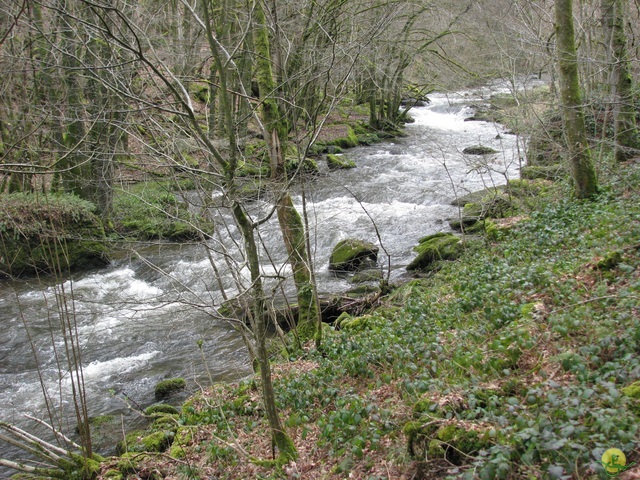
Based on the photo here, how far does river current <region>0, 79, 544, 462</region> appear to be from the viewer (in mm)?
7461

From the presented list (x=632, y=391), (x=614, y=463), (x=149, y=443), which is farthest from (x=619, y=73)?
(x=149, y=443)

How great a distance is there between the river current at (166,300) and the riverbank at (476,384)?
4.46ft

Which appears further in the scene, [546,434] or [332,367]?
[332,367]

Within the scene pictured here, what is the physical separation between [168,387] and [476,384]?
5160mm

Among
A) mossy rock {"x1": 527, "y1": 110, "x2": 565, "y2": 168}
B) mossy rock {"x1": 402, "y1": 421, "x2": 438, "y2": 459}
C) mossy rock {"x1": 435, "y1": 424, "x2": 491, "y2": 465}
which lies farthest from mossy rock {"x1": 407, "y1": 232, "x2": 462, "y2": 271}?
mossy rock {"x1": 435, "y1": 424, "x2": 491, "y2": 465}

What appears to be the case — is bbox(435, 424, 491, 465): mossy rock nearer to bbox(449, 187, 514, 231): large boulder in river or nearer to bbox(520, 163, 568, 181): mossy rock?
bbox(449, 187, 514, 231): large boulder in river

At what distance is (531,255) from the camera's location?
7289mm

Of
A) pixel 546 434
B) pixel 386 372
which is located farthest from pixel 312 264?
pixel 546 434

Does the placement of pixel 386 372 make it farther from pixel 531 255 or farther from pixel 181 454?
pixel 531 255

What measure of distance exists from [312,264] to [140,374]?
3490 mm

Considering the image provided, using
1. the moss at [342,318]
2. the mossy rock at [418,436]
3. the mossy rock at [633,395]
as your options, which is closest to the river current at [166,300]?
the moss at [342,318]

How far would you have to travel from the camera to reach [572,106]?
27.5 ft

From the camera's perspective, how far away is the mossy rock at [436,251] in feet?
34.1

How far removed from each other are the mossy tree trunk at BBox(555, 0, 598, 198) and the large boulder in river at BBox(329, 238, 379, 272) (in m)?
4.41
